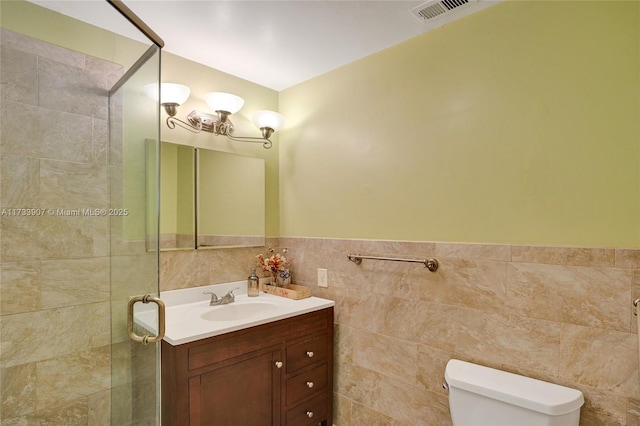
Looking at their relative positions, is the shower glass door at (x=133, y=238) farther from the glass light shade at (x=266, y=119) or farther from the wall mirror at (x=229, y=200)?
the glass light shade at (x=266, y=119)

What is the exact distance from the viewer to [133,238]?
1.42 meters

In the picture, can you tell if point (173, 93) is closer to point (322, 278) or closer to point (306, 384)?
point (322, 278)

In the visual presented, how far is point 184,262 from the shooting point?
2082 millimetres

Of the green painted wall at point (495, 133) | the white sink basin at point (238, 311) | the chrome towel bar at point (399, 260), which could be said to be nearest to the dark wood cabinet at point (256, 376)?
the white sink basin at point (238, 311)

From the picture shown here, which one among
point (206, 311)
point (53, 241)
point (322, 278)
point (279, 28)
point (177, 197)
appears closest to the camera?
point (53, 241)

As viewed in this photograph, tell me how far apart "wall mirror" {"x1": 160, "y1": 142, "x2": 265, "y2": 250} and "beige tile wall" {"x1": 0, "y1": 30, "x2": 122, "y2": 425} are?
688 millimetres

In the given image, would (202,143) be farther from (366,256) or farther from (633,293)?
(633,293)

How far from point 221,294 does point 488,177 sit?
5.71ft

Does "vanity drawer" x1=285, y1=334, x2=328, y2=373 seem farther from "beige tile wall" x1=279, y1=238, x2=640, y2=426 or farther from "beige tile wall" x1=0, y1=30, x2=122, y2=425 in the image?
"beige tile wall" x1=0, y1=30, x2=122, y2=425

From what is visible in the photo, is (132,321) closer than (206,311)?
Yes

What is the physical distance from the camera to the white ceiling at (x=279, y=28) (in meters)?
1.63

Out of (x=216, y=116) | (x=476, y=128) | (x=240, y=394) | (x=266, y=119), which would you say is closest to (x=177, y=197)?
(x=216, y=116)

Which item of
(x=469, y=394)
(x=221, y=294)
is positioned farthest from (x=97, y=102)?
(x=469, y=394)

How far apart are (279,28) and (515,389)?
2.04 m
